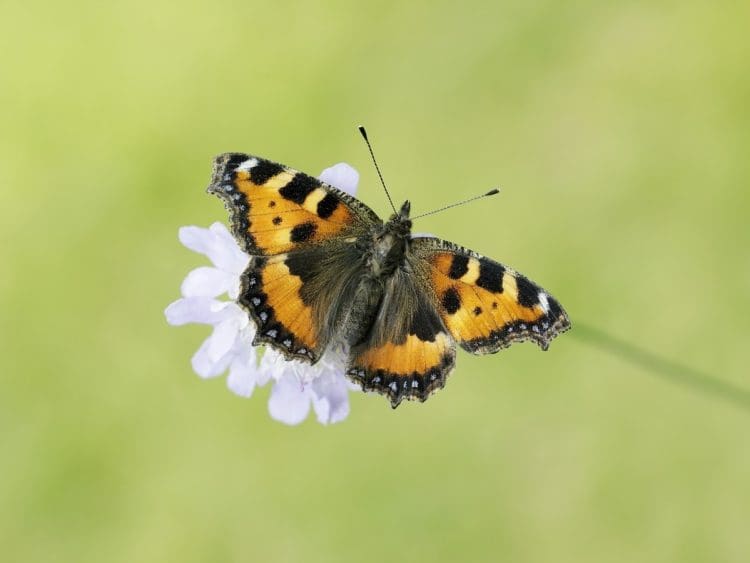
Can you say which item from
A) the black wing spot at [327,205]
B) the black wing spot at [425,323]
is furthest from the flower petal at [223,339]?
the black wing spot at [425,323]

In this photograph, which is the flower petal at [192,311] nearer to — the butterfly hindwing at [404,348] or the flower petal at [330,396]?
the flower petal at [330,396]

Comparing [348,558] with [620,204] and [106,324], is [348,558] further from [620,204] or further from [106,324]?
[620,204]

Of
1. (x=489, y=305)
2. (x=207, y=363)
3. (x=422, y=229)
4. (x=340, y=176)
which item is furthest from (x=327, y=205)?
(x=422, y=229)

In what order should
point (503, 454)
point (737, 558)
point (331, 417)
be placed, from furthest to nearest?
point (503, 454)
point (737, 558)
point (331, 417)

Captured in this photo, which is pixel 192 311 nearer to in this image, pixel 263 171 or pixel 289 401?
pixel 289 401

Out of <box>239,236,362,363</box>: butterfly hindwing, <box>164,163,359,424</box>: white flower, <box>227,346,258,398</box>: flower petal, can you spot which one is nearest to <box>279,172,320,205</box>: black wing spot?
<box>239,236,362,363</box>: butterfly hindwing

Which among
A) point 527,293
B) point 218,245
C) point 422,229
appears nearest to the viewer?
point 527,293

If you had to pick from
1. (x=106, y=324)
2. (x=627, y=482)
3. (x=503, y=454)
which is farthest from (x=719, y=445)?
(x=106, y=324)
